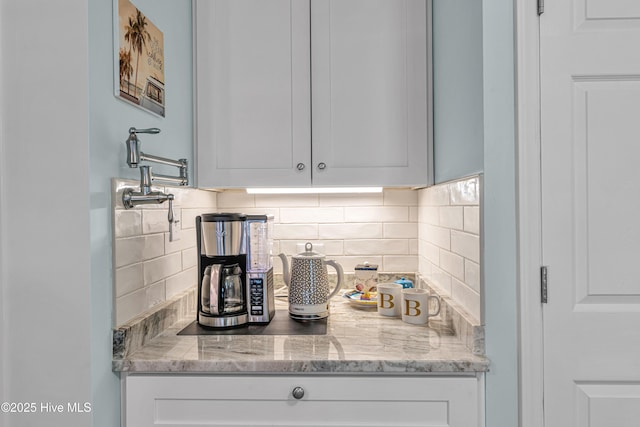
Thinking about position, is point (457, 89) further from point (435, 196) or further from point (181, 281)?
point (181, 281)

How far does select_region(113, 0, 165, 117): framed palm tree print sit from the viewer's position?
1.10 m

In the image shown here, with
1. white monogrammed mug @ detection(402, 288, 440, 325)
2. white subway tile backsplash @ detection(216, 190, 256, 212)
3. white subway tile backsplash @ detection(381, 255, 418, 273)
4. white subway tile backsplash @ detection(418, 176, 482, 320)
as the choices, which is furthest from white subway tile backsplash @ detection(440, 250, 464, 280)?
white subway tile backsplash @ detection(216, 190, 256, 212)

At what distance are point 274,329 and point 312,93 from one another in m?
0.90

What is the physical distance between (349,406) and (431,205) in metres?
0.86

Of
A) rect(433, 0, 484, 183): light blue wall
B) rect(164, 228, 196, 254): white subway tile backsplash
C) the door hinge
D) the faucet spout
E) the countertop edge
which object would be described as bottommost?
the countertop edge

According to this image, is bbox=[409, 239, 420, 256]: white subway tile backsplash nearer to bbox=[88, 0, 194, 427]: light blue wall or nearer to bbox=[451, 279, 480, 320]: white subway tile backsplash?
bbox=[451, 279, 480, 320]: white subway tile backsplash

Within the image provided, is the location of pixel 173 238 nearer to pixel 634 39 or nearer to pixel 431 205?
pixel 431 205

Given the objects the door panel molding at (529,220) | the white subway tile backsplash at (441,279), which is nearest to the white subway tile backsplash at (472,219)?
the door panel molding at (529,220)

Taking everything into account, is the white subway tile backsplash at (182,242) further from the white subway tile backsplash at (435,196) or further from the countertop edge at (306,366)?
the white subway tile backsplash at (435,196)

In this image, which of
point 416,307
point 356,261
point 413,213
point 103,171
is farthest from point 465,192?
point 103,171

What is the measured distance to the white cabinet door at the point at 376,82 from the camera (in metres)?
1.53

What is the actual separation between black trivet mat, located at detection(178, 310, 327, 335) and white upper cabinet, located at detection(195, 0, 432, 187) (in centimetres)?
53

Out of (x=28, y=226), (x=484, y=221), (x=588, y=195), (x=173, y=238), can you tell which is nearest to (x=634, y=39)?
(x=588, y=195)

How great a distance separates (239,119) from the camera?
1.57 metres
